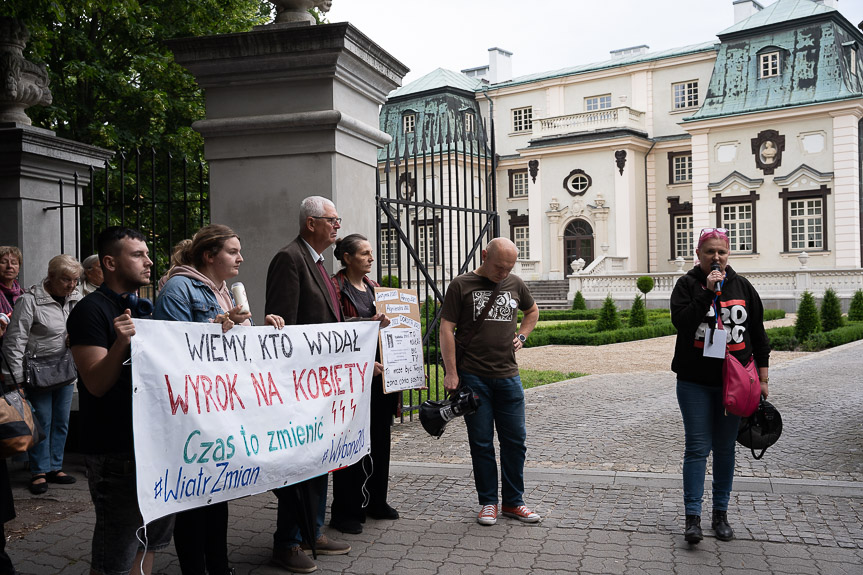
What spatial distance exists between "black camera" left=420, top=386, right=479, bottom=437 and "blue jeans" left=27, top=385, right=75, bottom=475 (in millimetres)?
3013

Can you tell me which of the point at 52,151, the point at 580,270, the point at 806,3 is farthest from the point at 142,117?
the point at 806,3

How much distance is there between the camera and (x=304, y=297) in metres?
4.81

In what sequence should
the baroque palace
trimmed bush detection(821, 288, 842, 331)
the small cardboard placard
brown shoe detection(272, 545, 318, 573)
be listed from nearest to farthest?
1. brown shoe detection(272, 545, 318, 573)
2. the small cardboard placard
3. trimmed bush detection(821, 288, 842, 331)
4. the baroque palace

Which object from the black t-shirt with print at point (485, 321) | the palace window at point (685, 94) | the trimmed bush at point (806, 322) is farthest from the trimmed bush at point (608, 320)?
the palace window at point (685, 94)

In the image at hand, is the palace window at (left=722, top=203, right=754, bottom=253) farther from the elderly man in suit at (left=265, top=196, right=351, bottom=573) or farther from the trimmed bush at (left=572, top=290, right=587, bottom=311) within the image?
the elderly man in suit at (left=265, top=196, right=351, bottom=573)

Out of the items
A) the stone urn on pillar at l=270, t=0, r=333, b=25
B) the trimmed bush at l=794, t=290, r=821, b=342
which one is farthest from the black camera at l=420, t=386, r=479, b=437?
the trimmed bush at l=794, t=290, r=821, b=342

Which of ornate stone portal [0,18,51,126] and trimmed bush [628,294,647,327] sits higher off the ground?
ornate stone portal [0,18,51,126]

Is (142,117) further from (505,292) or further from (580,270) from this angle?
(580,270)

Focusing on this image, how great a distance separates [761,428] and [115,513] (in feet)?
12.3

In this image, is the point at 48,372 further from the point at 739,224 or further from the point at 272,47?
the point at 739,224

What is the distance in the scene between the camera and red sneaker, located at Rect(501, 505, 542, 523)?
5.34 metres

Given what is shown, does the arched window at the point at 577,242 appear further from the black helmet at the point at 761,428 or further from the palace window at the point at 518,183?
the black helmet at the point at 761,428

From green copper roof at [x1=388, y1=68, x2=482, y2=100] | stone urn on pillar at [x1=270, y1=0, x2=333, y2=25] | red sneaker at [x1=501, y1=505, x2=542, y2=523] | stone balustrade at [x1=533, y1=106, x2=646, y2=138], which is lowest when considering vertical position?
red sneaker at [x1=501, y1=505, x2=542, y2=523]

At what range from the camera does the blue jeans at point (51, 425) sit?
634 centimetres
